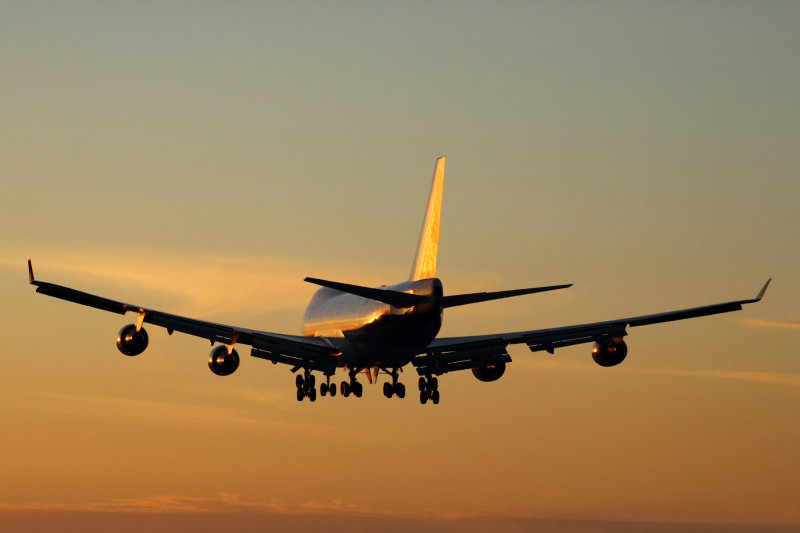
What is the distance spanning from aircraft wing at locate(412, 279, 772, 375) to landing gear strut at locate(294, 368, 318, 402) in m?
6.33

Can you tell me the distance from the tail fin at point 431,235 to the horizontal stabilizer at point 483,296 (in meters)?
5.23

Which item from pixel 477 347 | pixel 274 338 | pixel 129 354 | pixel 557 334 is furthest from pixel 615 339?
pixel 129 354

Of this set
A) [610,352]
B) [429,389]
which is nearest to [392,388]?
[429,389]

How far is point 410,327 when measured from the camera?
64.4 m

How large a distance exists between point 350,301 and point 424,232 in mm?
6101

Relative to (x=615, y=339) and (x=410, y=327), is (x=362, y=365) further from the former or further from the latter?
(x=615, y=339)

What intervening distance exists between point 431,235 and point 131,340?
16.2m

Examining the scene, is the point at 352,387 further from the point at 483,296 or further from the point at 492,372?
the point at 483,296

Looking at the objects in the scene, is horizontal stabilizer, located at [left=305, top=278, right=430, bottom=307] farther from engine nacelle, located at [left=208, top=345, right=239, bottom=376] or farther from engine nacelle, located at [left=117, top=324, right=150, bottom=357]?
engine nacelle, located at [left=208, top=345, right=239, bottom=376]

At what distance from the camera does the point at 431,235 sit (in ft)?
223

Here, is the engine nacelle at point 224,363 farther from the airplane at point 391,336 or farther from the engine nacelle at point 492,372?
the engine nacelle at point 492,372

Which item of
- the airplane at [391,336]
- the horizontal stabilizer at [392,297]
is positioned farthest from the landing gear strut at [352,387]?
the horizontal stabilizer at [392,297]

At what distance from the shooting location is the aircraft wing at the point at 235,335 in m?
57.4

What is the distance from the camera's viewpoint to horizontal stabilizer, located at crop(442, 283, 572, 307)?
180 ft
